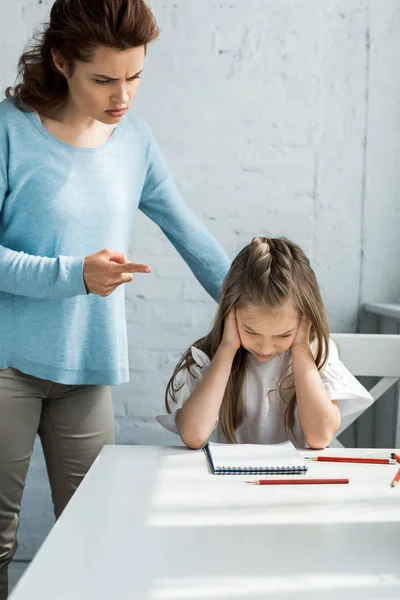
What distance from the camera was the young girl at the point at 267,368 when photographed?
1459mm

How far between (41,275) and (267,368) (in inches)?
21.0

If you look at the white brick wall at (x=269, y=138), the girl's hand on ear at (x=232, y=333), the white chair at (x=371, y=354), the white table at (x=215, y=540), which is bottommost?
the white table at (x=215, y=540)

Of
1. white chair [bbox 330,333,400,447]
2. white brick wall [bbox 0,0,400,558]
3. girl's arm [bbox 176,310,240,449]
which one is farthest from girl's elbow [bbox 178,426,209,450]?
white brick wall [bbox 0,0,400,558]

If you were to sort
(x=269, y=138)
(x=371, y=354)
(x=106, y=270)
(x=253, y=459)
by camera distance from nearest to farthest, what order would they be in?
1. (x=253, y=459)
2. (x=106, y=270)
3. (x=371, y=354)
4. (x=269, y=138)

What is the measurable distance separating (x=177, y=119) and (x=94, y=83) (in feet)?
3.18

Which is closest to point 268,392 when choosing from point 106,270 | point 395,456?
point 395,456

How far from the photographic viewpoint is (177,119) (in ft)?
7.74

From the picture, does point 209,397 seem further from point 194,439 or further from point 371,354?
point 371,354

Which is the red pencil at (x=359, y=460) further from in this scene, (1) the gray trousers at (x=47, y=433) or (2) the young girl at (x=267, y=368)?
(1) the gray trousers at (x=47, y=433)

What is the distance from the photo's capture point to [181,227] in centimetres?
170

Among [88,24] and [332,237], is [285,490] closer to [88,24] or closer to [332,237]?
[88,24]

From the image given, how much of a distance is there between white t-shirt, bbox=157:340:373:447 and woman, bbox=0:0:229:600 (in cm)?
16

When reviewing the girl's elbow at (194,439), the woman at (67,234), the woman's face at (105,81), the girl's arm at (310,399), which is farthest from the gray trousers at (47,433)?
the woman's face at (105,81)

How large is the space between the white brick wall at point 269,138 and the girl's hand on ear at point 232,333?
873mm
